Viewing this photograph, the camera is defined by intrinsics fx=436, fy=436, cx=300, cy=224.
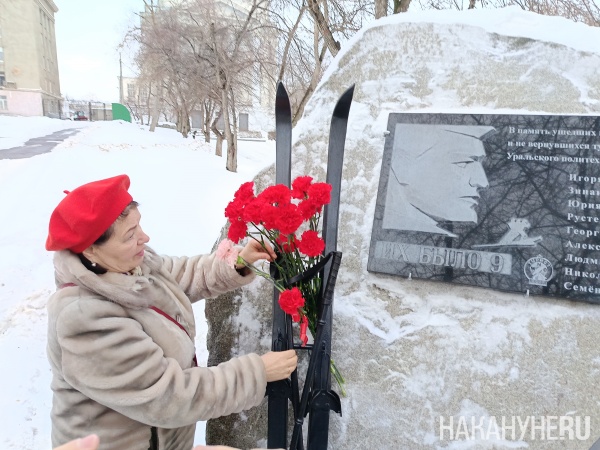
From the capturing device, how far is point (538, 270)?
1743mm

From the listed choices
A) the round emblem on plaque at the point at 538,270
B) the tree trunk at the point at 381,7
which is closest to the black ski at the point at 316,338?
the round emblem on plaque at the point at 538,270

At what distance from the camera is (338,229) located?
207 cm

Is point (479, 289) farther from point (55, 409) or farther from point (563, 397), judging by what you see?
point (55, 409)

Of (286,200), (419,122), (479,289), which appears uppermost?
(419,122)

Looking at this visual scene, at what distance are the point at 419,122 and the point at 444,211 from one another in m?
0.44

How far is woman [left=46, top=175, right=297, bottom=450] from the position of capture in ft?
4.04

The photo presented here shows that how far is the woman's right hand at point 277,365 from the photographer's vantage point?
1.48 metres

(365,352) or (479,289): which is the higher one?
(479,289)

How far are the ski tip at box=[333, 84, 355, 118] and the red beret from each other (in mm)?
1013

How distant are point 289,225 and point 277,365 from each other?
486 mm

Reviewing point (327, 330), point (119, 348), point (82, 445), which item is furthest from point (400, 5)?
point (82, 445)

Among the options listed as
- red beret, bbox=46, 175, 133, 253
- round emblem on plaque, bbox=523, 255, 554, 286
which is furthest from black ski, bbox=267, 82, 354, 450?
round emblem on plaque, bbox=523, 255, 554, 286

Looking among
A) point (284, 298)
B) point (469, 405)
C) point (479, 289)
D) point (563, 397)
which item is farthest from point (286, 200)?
point (563, 397)

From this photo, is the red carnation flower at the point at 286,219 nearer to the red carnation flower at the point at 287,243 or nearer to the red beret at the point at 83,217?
the red carnation flower at the point at 287,243
